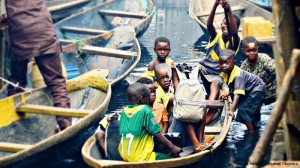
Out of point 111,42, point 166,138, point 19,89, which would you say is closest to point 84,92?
point 19,89

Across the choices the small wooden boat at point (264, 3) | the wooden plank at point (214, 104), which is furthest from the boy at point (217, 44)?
the small wooden boat at point (264, 3)

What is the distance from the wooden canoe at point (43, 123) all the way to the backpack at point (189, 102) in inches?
46.4

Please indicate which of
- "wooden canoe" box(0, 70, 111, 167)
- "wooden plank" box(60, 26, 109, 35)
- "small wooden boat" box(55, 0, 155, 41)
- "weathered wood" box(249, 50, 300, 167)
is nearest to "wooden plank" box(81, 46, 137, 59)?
"wooden canoe" box(0, 70, 111, 167)

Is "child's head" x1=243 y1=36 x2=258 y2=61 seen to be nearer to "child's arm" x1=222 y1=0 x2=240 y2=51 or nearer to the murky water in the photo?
"child's arm" x1=222 y1=0 x2=240 y2=51

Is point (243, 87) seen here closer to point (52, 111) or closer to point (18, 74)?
point (52, 111)

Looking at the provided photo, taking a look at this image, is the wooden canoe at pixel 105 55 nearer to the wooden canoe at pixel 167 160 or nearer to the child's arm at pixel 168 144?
the wooden canoe at pixel 167 160

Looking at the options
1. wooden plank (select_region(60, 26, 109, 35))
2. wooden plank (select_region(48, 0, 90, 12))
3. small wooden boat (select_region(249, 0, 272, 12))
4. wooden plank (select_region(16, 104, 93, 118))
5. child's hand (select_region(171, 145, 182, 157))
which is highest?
wooden plank (select_region(48, 0, 90, 12))

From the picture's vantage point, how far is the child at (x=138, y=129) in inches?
201

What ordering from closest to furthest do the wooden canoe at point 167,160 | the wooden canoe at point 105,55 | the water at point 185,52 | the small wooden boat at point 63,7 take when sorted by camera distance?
the wooden canoe at point 167,160 → the water at point 185,52 → the wooden canoe at point 105,55 → the small wooden boat at point 63,7

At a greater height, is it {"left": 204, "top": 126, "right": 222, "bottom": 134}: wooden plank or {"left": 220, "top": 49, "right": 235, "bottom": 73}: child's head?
{"left": 220, "top": 49, "right": 235, "bottom": 73}: child's head

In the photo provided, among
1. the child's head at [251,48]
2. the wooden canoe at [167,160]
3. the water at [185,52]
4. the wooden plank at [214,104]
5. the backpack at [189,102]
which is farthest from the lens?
the child's head at [251,48]

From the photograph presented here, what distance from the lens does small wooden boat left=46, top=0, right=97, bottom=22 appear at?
42.4 feet

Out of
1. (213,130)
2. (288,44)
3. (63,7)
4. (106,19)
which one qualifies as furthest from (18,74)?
(106,19)

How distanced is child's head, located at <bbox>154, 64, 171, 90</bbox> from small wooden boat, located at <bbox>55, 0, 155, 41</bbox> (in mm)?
5549
